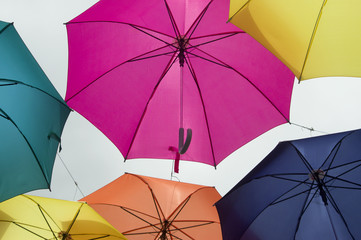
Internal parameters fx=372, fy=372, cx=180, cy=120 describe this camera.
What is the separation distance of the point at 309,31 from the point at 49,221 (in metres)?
3.79

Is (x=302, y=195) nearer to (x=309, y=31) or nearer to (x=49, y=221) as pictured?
(x=309, y=31)

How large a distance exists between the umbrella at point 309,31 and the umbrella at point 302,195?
1012 millimetres

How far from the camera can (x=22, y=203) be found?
4613mm

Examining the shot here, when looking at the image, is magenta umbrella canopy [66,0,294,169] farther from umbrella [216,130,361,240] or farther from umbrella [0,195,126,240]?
umbrella [0,195,126,240]

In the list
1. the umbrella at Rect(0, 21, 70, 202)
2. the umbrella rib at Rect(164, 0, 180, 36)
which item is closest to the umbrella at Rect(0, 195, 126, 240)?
the umbrella at Rect(0, 21, 70, 202)

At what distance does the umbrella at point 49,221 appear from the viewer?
450 cm

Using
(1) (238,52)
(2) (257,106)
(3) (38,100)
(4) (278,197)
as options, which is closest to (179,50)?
(1) (238,52)

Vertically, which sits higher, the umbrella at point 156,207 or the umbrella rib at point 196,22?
the umbrella rib at point 196,22

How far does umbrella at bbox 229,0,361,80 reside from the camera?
343cm

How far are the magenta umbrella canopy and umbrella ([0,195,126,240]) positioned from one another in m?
1.17

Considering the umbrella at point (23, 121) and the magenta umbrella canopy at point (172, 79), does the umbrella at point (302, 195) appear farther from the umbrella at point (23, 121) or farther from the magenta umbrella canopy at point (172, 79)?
the umbrella at point (23, 121)

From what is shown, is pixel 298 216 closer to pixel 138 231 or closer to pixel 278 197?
pixel 278 197

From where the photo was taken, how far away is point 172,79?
5410mm

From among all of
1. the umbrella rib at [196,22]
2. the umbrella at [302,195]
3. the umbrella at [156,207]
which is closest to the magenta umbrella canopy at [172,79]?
the umbrella rib at [196,22]
